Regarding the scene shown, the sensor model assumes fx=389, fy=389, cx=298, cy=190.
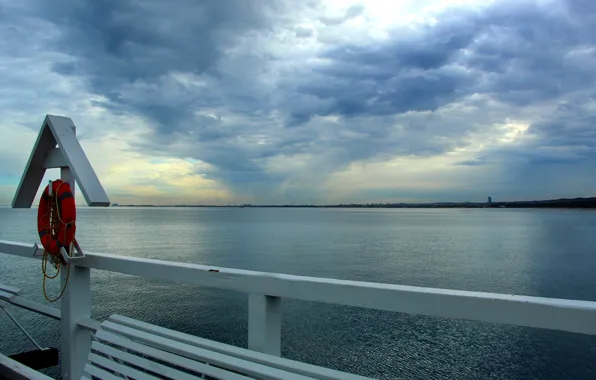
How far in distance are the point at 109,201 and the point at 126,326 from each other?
943mm

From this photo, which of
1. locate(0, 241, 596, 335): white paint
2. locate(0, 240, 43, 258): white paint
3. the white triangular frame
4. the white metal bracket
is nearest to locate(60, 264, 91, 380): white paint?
the white metal bracket

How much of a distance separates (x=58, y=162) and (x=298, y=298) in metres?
2.25

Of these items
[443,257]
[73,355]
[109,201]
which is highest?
[109,201]

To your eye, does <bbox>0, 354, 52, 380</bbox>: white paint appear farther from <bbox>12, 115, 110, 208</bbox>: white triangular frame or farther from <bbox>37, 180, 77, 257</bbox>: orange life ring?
<bbox>12, 115, 110, 208</bbox>: white triangular frame

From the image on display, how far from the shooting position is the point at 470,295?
1364 mm

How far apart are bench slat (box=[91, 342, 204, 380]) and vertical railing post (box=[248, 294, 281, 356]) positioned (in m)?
0.31

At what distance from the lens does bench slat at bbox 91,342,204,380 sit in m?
1.65

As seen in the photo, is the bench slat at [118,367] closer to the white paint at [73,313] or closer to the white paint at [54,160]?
the white paint at [73,313]

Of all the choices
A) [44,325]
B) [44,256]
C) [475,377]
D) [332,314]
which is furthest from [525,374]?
[44,325]

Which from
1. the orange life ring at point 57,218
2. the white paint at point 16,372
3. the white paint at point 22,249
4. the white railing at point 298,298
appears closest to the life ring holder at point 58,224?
the orange life ring at point 57,218

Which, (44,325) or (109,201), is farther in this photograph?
(44,325)

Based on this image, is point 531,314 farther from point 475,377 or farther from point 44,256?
point 475,377

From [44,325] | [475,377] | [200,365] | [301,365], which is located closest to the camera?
[301,365]

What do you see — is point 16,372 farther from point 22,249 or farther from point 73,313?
point 22,249
